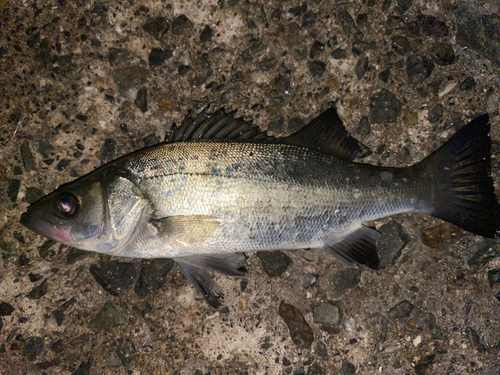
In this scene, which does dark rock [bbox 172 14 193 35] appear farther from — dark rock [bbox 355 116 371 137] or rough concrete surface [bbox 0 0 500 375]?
dark rock [bbox 355 116 371 137]

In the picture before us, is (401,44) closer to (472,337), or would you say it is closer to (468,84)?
(468,84)

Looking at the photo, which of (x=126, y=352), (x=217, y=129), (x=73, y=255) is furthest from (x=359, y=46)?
(x=126, y=352)

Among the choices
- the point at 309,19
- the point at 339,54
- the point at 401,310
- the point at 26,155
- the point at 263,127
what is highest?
the point at 309,19

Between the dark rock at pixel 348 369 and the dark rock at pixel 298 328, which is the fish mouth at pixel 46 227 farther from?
the dark rock at pixel 348 369

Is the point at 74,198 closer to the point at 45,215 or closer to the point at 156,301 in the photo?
the point at 45,215

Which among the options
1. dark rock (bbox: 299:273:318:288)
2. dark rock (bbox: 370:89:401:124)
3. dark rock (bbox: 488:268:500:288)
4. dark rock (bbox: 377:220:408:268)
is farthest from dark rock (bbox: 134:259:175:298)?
dark rock (bbox: 488:268:500:288)

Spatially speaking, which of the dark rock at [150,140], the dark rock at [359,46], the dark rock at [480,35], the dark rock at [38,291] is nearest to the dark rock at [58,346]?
the dark rock at [38,291]

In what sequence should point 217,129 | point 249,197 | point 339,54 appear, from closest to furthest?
point 249,197 → point 217,129 → point 339,54
